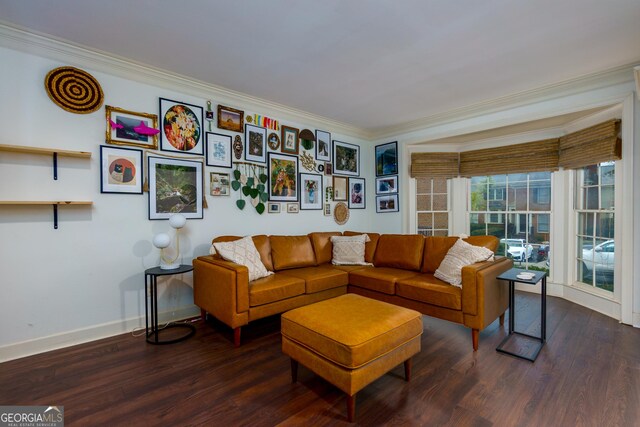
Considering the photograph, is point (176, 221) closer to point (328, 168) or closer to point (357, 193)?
point (328, 168)

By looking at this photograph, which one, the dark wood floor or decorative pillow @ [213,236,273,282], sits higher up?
decorative pillow @ [213,236,273,282]

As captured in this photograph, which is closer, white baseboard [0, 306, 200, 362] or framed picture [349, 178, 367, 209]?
white baseboard [0, 306, 200, 362]

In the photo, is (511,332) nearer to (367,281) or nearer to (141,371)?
(367,281)

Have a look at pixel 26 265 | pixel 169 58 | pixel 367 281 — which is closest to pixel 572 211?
pixel 367 281

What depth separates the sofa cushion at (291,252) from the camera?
341cm

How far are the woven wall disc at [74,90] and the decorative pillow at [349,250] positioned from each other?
2892 mm

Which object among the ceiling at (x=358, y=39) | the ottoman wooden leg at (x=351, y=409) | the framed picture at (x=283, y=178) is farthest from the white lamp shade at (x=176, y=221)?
the ottoman wooden leg at (x=351, y=409)

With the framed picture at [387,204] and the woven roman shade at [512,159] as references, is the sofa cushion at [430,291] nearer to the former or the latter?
the framed picture at [387,204]

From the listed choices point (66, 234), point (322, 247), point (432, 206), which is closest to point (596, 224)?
point (432, 206)

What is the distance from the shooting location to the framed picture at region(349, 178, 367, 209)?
194 inches

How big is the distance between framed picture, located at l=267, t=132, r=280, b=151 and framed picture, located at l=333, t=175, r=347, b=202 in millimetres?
1151

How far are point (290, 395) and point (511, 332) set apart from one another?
2119mm

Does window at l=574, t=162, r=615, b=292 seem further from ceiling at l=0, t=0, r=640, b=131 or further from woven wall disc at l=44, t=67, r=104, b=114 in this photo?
→ woven wall disc at l=44, t=67, r=104, b=114

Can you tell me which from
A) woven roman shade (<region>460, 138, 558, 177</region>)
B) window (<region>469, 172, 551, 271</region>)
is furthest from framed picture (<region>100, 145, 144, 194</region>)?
window (<region>469, 172, 551, 271</region>)
